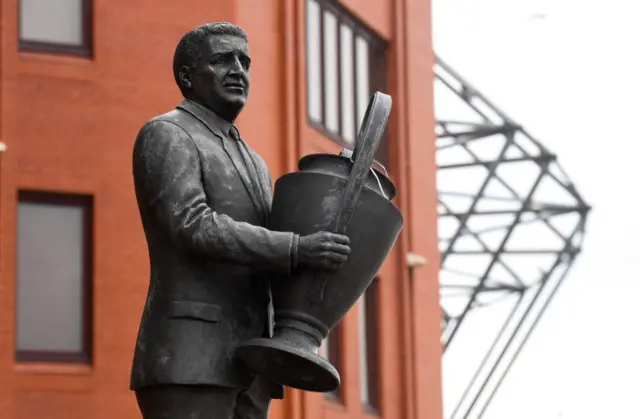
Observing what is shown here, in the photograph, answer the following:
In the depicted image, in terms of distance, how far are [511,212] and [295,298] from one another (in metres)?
35.9

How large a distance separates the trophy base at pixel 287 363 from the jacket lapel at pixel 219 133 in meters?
0.76

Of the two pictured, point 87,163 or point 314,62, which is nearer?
point 87,163

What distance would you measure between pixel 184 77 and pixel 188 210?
2.64 feet

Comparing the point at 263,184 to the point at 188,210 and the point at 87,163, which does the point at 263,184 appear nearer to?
the point at 188,210

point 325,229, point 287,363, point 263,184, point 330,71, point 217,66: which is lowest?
point 287,363

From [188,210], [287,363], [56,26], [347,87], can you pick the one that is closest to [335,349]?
[347,87]

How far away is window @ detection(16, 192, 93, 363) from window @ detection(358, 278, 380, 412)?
621 centimetres

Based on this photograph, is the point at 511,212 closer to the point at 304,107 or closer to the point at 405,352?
the point at 405,352

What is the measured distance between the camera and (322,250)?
316 inches

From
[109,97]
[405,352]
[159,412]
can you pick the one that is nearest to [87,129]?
[109,97]

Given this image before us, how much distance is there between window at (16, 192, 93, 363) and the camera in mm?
24484

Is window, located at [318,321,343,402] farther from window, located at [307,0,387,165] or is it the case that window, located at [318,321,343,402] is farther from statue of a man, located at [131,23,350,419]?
statue of a man, located at [131,23,350,419]

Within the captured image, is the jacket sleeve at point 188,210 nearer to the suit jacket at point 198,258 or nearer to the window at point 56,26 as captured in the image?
the suit jacket at point 198,258

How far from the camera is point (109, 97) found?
82.0 ft
